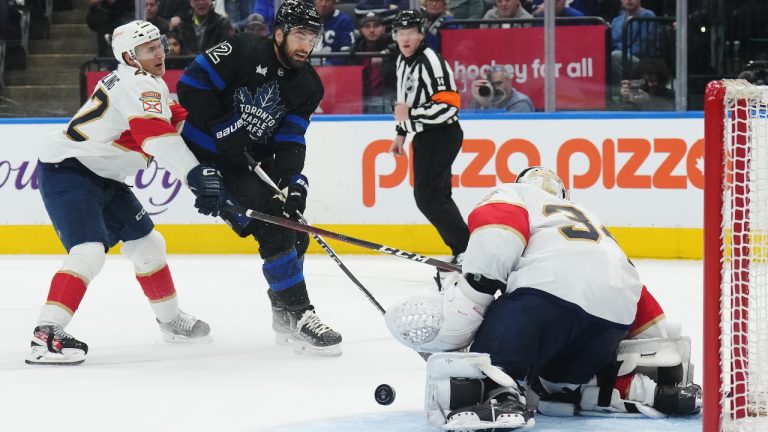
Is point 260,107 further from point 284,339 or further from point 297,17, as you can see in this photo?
point 284,339

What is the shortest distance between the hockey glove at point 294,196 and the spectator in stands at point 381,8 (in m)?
3.21

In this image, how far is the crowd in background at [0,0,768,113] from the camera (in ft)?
22.4

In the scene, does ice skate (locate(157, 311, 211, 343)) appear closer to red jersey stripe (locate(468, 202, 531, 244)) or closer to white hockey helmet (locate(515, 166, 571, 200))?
white hockey helmet (locate(515, 166, 571, 200))

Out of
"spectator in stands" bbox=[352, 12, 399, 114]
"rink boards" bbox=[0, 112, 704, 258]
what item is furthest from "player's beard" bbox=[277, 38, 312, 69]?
"spectator in stands" bbox=[352, 12, 399, 114]

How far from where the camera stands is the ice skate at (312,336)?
404cm

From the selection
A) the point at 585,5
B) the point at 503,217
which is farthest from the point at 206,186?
the point at 585,5

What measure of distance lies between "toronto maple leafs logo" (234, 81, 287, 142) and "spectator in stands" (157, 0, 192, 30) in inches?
135

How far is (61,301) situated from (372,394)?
1113 millimetres

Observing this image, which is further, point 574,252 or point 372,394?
point 372,394

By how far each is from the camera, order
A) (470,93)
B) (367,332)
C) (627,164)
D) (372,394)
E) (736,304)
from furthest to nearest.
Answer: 1. (470,93)
2. (627,164)
3. (367,332)
4. (372,394)
5. (736,304)

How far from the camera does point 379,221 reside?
673 centimetres

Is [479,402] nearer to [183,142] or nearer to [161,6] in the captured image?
[183,142]

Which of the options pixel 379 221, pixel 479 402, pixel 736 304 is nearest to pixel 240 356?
pixel 479 402

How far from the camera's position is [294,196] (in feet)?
13.4
